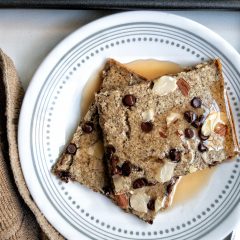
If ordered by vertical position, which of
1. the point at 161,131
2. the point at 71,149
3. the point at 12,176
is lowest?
the point at 12,176

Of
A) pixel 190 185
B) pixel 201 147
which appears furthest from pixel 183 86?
pixel 190 185

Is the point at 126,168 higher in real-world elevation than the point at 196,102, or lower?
lower

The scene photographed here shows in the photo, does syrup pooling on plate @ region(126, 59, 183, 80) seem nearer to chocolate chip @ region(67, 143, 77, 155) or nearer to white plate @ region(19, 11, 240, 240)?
white plate @ region(19, 11, 240, 240)

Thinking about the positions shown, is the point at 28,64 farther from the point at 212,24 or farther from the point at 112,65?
the point at 212,24

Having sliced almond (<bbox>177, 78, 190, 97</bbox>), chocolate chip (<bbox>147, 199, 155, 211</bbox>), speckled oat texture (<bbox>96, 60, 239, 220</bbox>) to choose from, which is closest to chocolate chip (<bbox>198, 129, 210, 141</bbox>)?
speckled oat texture (<bbox>96, 60, 239, 220</bbox>)

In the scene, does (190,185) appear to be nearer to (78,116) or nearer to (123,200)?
(123,200)

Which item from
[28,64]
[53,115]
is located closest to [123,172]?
[53,115]
